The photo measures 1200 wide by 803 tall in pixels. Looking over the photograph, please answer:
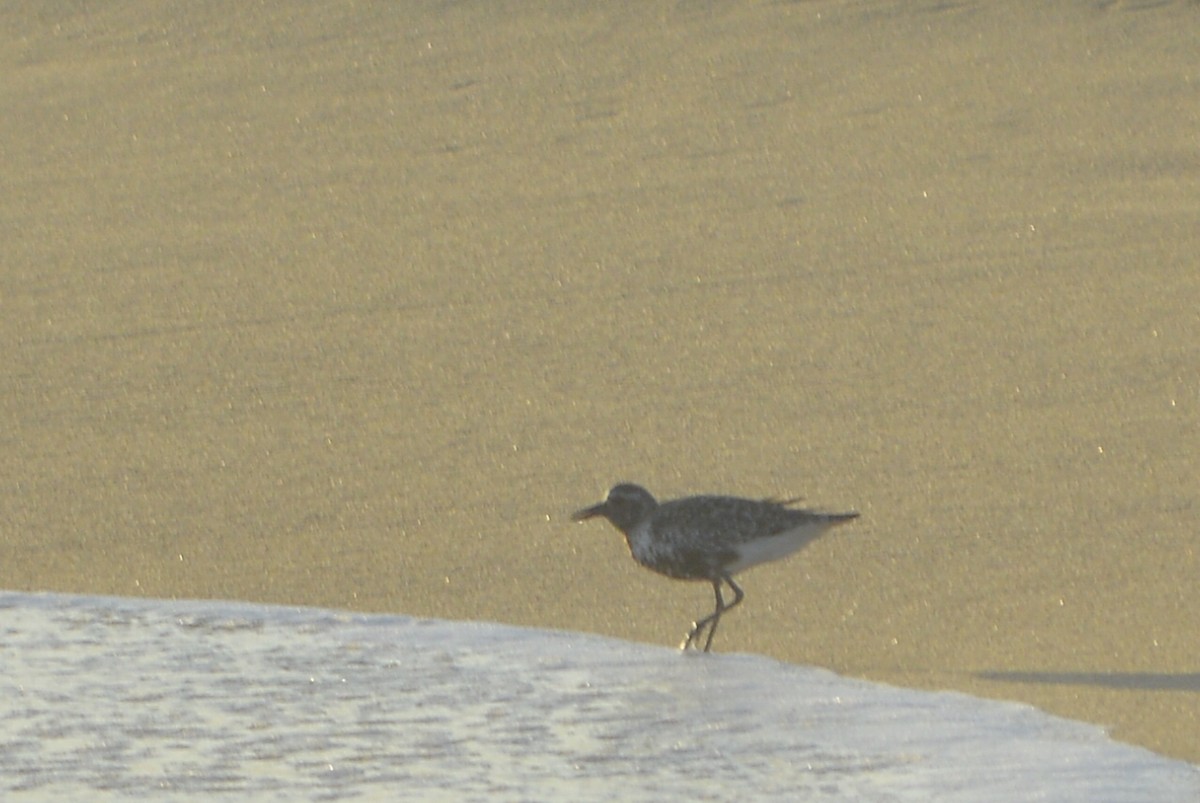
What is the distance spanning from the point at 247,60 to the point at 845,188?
12.9 feet

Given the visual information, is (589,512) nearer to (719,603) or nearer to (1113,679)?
(719,603)

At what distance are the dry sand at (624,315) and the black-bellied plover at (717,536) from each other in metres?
0.16

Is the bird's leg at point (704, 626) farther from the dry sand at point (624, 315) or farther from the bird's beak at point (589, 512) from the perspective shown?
the bird's beak at point (589, 512)

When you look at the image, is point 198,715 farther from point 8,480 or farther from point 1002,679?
point 8,480

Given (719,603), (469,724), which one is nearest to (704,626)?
(719,603)

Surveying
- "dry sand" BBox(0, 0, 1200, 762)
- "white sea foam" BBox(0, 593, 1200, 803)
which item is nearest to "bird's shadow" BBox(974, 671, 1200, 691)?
"dry sand" BBox(0, 0, 1200, 762)

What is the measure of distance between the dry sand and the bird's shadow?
2cm

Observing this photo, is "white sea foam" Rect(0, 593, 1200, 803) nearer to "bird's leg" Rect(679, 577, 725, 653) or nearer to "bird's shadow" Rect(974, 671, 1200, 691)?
"bird's leg" Rect(679, 577, 725, 653)

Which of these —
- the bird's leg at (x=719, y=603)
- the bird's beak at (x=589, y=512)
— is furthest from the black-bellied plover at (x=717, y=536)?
the bird's beak at (x=589, y=512)

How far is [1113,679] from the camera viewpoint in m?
5.47

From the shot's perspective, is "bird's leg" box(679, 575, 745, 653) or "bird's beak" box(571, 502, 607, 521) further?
"bird's beak" box(571, 502, 607, 521)

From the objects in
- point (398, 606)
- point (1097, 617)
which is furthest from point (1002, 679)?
point (398, 606)

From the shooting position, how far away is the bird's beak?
21.2 ft

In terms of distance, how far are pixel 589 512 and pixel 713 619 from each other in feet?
2.12
